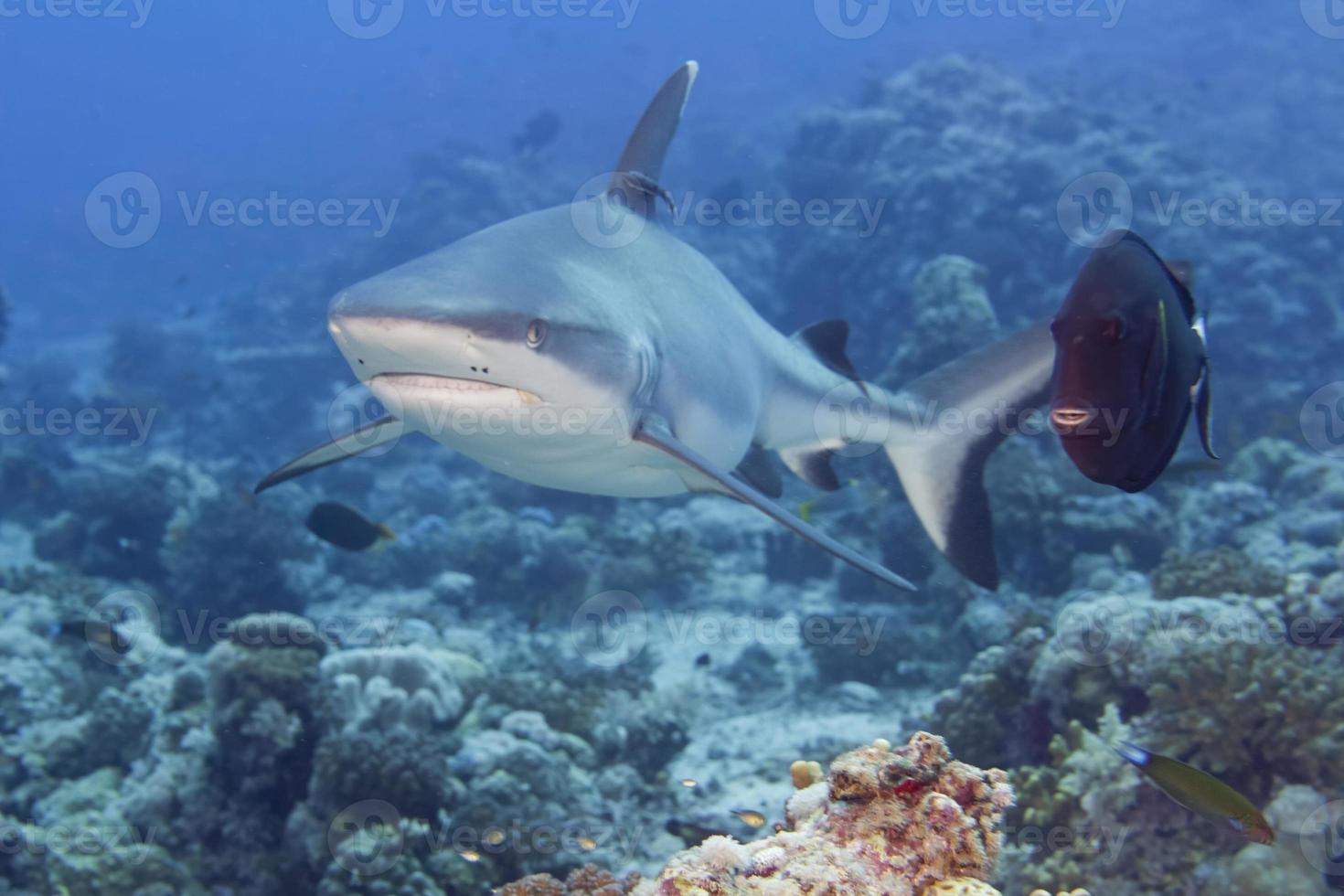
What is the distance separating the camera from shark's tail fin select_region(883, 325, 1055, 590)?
3416 millimetres

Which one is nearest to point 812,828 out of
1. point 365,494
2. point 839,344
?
point 839,344

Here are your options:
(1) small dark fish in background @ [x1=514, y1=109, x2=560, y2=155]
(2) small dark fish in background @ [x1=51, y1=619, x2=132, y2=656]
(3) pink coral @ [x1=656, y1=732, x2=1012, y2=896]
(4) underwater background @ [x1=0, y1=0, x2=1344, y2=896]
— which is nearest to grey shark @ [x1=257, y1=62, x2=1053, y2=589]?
(3) pink coral @ [x1=656, y1=732, x2=1012, y2=896]

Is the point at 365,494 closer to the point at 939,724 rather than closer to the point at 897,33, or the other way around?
the point at 939,724

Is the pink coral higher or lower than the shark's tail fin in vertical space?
lower

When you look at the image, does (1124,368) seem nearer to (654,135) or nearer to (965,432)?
(965,432)

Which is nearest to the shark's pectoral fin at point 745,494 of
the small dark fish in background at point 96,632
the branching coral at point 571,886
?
the branching coral at point 571,886

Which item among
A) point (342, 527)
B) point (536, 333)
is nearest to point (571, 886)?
point (536, 333)

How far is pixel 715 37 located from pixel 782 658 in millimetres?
95042

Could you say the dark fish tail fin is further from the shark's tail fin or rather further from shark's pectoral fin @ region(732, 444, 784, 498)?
shark's pectoral fin @ region(732, 444, 784, 498)

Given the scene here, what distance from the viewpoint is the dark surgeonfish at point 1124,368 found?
1.51 metres

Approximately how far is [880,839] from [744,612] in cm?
950

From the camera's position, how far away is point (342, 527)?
7.41 meters

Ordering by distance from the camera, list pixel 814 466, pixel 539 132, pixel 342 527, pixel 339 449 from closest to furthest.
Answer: pixel 339 449 → pixel 814 466 → pixel 342 527 → pixel 539 132

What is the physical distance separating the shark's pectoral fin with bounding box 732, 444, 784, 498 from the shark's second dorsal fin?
4.94 feet
